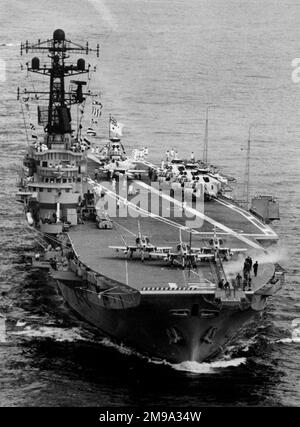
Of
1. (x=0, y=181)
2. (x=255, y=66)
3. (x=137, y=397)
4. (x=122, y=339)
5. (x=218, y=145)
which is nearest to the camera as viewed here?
(x=137, y=397)

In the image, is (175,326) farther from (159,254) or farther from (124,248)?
(124,248)

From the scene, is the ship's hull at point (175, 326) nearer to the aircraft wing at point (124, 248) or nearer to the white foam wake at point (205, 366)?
the white foam wake at point (205, 366)

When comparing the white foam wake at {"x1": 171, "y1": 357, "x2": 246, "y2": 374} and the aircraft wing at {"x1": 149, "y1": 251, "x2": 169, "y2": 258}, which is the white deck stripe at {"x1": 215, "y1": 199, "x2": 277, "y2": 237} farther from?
the white foam wake at {"x1": 171, "y1": 357, "x2": 246, "y2": 374}

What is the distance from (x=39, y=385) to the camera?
4016 cm

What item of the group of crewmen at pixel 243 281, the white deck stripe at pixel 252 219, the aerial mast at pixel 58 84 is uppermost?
the aerial mast at pixel 58 84

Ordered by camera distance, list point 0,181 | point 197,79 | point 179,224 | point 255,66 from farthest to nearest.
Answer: point 255,66 < point 197,79 < point 0,181 < point 179,224

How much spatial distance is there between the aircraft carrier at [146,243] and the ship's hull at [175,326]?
0.05 meters

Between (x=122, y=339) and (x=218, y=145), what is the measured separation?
39080 mm

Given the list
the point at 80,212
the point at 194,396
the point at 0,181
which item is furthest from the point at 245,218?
the point at 0,181

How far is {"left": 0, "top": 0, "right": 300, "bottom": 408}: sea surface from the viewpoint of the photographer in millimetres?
40625

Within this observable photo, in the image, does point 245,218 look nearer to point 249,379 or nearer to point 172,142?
point 249,379

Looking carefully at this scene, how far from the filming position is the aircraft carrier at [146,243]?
41688 mm

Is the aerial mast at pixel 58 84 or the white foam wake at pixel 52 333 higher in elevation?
the aerial mast at pixel 58 84

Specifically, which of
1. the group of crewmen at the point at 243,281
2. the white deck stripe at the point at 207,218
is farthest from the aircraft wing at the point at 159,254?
the white deck stripe at the point at 207,218
